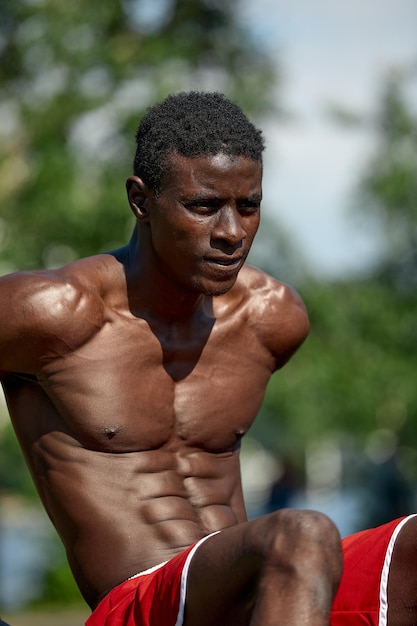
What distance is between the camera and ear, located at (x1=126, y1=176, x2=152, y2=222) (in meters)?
3.35

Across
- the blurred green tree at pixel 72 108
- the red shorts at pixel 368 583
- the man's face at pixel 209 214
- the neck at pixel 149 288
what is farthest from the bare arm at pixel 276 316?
the blurred green tree at pixel 72 108

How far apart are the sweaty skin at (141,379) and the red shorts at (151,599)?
146 mm

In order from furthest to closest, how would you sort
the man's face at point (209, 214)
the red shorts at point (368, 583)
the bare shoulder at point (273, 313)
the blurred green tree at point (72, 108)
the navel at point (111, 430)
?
1. the blurred green tree at point (72, 108)
2. the bare shoulder at point (273, 313)
3. the navel at point (111, 430)
4. the man's face at point (209, 214)
5. the red shorts at point (368, 583)

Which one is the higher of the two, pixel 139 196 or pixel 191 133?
pixel 191 133

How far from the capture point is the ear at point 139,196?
11.0 ft

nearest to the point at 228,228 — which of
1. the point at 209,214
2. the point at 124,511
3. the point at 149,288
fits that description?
the point at 209,214

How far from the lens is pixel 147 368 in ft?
11.2

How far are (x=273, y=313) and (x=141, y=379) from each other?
1.95 feet

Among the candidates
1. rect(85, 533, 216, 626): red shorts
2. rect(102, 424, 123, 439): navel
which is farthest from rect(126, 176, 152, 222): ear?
rect(85, 533, 216, 626): red shorts

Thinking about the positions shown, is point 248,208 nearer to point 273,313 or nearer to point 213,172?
point 213,172

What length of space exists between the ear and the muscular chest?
337 mm

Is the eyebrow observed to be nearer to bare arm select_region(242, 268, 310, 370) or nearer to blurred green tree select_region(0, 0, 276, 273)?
bare arm select_region(242, 268, 310, 370)

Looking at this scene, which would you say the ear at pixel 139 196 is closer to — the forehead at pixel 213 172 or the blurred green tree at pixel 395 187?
the forehead at pixel 213 172

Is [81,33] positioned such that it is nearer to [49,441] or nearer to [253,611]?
[49,441]
